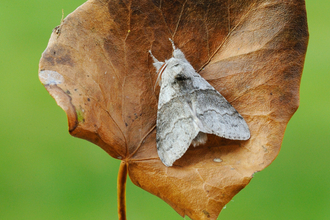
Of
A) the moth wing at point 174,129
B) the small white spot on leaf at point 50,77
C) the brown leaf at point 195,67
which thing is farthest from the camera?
the moth wing at point 174,129

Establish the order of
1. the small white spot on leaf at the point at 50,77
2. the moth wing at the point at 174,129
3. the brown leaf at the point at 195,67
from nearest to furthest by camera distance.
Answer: the small white spot on leaf at the point at 50,77
the brown leaf at the point at 195,67
the moth wing at the point at 174,129

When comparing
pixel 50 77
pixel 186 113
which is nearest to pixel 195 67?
pixel 186 113

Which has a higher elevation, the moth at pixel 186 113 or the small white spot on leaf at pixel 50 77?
the small white spot on leaf at pixel 50 77

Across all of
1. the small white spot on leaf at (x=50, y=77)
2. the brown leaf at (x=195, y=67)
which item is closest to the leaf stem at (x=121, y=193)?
the brown leaf at (x=195, y=67)

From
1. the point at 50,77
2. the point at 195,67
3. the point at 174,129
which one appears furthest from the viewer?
the point at 174,129

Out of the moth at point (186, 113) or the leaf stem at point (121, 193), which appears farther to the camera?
the moth at point (186, 113)

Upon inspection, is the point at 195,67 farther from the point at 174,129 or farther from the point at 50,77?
the point at 50,77

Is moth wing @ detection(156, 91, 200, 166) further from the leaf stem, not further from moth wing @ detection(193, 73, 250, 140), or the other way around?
the leaf stem

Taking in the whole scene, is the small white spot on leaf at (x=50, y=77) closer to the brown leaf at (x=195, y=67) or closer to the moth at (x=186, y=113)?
the brown leaf at (x=195, y=67)
